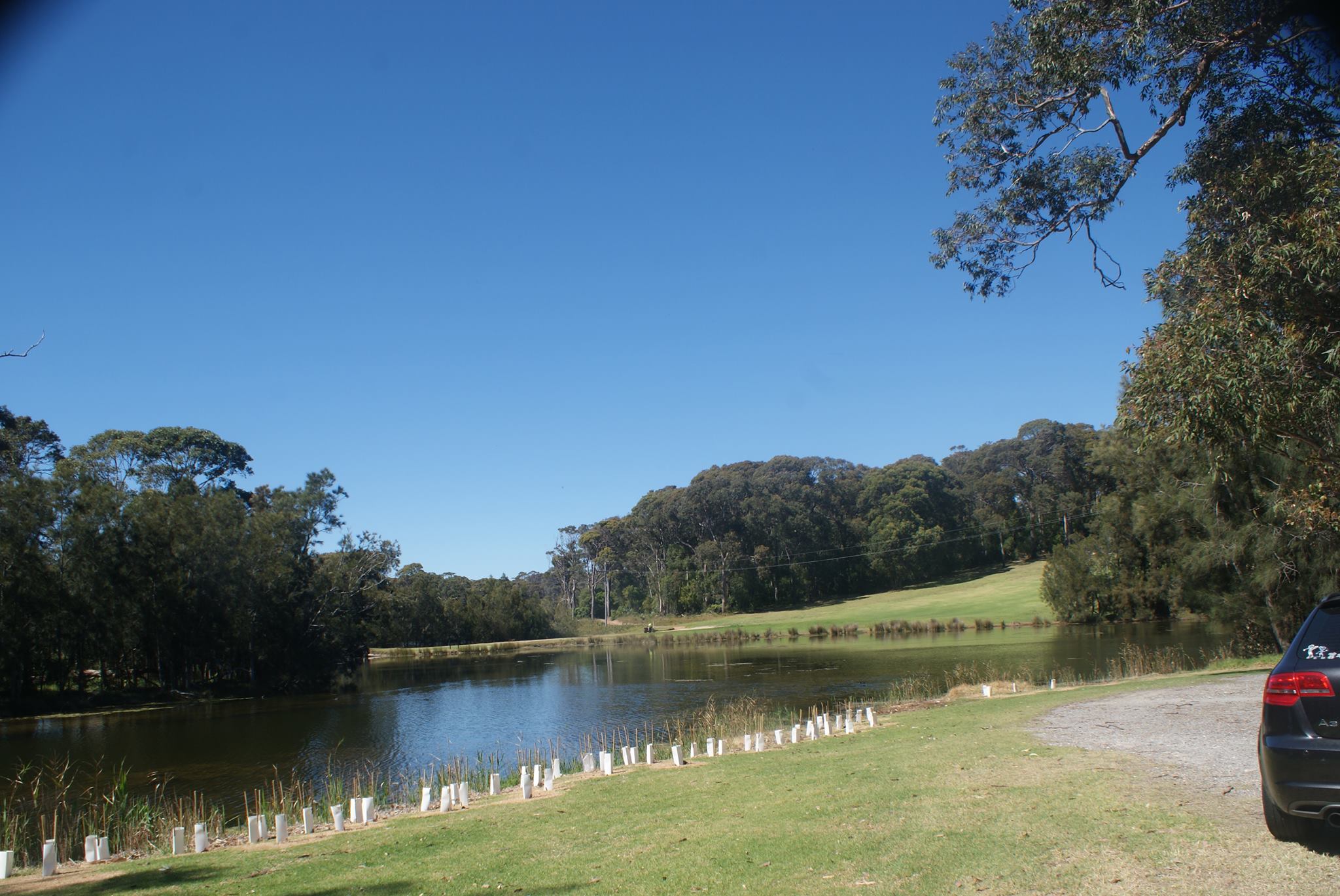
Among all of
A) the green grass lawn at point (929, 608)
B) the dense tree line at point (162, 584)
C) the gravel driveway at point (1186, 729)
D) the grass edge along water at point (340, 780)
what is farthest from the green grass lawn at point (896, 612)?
the gravel driveway at point (1186, 729)

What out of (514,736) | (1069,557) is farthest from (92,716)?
(1069,557)

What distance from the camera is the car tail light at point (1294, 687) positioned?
16.9 ft

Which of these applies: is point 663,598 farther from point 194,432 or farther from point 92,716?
point 92,716

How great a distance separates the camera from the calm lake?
80.2 feet

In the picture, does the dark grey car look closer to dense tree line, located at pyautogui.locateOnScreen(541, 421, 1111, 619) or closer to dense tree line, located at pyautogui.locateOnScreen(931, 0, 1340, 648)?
dense tree line, located at pyautogui.locateOnScreen(931, 0, 1340, 648)

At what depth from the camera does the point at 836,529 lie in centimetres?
10369

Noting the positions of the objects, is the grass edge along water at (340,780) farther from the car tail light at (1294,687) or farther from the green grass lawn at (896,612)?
the green grass lawn at (896,612)

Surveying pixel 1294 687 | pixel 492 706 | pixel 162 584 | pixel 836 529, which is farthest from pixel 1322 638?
pixel 836 529

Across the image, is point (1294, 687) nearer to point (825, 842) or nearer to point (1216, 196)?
point (825, 842)

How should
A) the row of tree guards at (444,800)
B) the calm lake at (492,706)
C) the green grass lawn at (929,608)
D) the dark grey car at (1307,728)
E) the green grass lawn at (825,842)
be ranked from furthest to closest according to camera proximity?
the green grass lawn at (929,608)
the calm lake at (492,706)
the row of tree guards at (444,800)
the green grass lawn at (825,842)
the dark grey car at (1307,728)

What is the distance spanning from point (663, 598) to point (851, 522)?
25.1 m

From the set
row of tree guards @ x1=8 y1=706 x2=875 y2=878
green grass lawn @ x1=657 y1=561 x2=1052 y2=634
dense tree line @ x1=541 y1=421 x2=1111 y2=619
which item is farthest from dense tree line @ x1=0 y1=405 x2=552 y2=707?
dense tree line @ x1=541 y1=421 x2=1111 y2=619

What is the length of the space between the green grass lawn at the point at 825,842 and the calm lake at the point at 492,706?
11.6 m

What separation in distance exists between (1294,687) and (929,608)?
228ft
